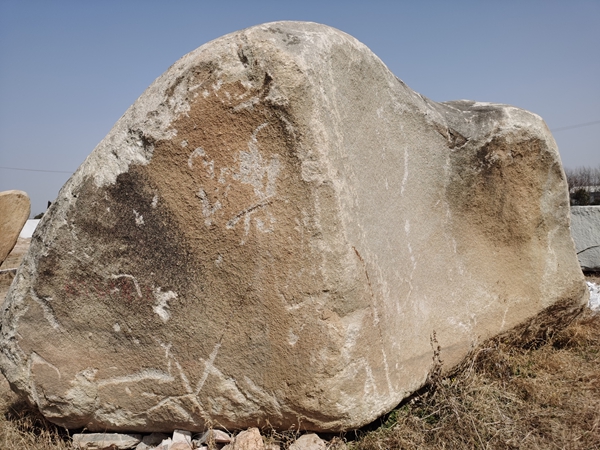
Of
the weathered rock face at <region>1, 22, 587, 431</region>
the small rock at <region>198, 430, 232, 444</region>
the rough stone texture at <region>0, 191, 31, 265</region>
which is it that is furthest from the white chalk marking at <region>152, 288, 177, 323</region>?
the rough stone texture at <region>0, 191, 31, 265</region>

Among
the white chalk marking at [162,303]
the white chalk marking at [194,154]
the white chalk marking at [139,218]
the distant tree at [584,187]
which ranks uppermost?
the white chalk marking at [194,154]

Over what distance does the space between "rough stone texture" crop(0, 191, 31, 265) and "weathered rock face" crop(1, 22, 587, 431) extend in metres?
3.75

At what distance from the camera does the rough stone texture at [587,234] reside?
5.44 metres

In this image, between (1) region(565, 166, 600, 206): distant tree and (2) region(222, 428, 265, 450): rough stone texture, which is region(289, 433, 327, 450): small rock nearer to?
(2) region(222, 428, 265, 450): rough stone texture

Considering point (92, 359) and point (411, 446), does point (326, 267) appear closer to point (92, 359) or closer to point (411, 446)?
point (411, 446)

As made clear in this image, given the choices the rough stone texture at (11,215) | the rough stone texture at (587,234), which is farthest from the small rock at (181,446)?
the rough stone texture at (587,234)

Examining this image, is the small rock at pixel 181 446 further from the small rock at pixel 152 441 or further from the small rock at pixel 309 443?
the small rock at pixel 309 443

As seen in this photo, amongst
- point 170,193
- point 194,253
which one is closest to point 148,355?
point 194,253

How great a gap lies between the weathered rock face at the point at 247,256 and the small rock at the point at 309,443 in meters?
0.06

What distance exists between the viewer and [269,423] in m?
2.04

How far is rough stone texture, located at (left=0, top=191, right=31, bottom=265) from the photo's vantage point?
18.1 feet

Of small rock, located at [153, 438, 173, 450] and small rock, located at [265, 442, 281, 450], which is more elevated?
small rock, located at [265, 442, 281, 450]

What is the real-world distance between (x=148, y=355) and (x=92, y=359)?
225mm

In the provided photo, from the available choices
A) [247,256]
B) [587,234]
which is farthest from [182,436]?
[587,234]
